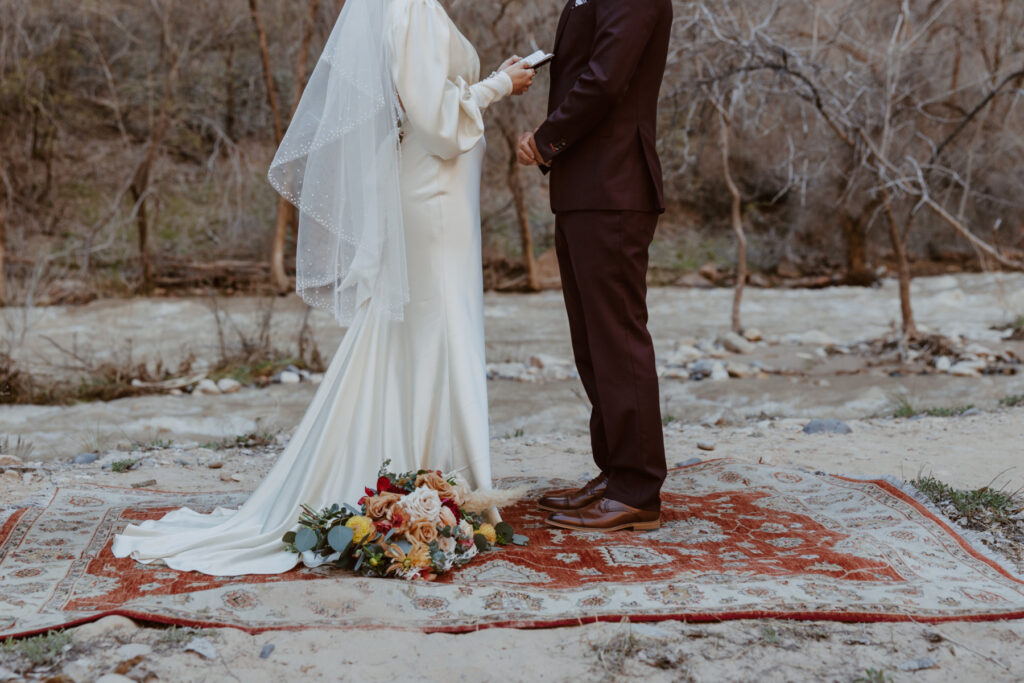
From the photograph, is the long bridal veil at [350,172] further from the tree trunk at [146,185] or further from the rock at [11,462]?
the tree trunk at [146,185]

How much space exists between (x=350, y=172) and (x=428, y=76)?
43cm

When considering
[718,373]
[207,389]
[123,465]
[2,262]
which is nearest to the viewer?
[123,465]

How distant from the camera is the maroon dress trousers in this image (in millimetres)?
3492

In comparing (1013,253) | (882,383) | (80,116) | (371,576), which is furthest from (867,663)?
(80,116)

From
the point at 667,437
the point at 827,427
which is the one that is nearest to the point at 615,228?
the point at 667,437

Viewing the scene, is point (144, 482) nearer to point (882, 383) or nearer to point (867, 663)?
point (867, 663)

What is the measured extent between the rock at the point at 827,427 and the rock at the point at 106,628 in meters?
4.15

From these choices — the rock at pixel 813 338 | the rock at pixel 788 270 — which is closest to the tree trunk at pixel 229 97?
the rock at pixel 788 270

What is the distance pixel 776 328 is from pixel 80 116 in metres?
10.5

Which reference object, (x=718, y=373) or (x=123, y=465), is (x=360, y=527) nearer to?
(x=123, y=465)

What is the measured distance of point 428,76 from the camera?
3.24 meters

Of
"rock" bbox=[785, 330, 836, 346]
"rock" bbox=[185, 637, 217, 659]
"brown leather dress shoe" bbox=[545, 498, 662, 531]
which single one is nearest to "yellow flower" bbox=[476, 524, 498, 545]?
"brown leather dress shoe" bbox=[545, 498, 662, 531]

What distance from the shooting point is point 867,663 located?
2537 mm

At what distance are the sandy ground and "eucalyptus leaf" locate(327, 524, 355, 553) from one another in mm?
415
